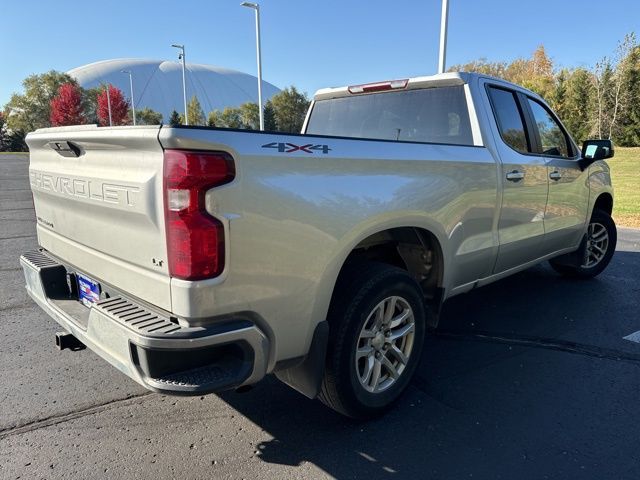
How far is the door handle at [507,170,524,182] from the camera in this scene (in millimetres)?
3646

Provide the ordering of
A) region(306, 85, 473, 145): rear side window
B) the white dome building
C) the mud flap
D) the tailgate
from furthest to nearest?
the white dome building, region(306, 85, 473, 145): rear side window, the mud flap, the tailgate

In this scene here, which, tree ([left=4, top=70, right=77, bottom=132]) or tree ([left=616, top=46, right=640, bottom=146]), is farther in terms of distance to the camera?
tree ([left=4, top=70, right=77, bottom=132])

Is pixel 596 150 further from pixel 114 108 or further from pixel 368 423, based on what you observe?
pixel 114 108

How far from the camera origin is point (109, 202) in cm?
228

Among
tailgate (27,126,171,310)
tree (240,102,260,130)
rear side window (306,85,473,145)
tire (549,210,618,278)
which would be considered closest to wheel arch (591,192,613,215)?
tire (549,210,618,278)

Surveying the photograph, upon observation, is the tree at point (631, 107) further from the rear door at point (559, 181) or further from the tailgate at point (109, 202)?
the tailgate at point (109, 202)

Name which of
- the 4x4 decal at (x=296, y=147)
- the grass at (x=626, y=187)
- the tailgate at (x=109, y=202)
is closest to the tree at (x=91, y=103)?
the grass at (x=626, y=187)

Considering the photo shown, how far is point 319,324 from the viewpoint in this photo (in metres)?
2.39

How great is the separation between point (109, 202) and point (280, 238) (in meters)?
0.85

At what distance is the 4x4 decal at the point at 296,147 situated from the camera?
2.11 metres

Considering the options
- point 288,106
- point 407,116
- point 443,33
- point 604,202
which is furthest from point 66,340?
point 288,106

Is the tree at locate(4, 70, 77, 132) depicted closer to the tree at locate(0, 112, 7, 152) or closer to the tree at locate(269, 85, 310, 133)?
the tree at locate(0, 112, 7, 152)

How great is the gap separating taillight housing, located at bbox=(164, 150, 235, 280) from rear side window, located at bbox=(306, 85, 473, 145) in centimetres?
216

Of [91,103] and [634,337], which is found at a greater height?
[91,103]
